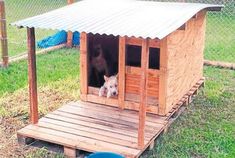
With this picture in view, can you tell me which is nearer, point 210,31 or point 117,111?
point 117,111

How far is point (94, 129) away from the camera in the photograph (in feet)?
16.6

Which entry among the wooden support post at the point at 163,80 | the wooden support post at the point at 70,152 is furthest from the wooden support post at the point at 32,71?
the wooden support post at the point at 163,80

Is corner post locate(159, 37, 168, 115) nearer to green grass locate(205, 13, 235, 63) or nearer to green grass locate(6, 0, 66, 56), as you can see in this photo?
green grass locate(205, 13, 235, 63)

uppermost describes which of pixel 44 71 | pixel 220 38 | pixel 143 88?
pixel 220 38

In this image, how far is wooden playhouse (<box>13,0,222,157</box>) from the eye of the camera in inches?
182

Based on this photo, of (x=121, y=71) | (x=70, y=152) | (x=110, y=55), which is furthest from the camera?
(x=110, y=55)

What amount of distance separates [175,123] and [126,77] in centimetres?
87

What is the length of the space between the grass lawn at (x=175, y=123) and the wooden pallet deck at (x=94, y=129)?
17 cm

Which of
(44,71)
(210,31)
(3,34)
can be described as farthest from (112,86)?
(210,31)

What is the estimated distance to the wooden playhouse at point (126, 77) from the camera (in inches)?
182

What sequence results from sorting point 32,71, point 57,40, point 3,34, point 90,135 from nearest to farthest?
1. point 90,135
2. point 32,71
3. point 3,34
4. point 57,40

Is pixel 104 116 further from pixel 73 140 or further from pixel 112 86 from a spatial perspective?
pixel 73 140

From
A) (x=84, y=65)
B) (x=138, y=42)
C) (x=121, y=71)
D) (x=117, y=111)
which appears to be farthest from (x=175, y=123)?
(x=84, y=65)

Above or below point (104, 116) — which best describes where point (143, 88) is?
above
